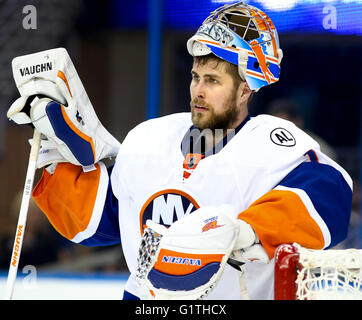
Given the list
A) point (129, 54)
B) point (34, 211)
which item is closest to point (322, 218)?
point (34, 211)

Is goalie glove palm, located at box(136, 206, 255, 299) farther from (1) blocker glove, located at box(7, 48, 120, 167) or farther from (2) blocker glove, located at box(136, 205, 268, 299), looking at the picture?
(1) blocker glove, located at box(7, 48, 120, 167)

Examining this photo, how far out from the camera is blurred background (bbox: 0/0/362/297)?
344 centimetres

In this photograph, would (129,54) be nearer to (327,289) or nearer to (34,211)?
(34,211)

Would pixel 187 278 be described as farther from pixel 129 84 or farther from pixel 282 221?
pixel 129 84

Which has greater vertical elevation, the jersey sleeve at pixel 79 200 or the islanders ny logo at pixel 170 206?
the islanders ny logo at pixel 170 206

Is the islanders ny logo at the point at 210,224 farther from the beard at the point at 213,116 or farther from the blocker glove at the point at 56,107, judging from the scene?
the blocker glove at the point at 56,107

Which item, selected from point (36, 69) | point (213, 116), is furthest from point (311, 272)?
point (36, 69)

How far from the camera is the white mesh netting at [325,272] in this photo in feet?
4.24

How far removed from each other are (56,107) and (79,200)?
0.87 ft

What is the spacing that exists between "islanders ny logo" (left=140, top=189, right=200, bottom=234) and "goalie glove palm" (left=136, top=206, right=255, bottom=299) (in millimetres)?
211

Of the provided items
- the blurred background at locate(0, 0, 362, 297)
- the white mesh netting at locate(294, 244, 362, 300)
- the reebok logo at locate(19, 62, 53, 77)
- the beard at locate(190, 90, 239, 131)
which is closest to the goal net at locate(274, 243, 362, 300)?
the white mesh netting at locate(294, 244, 362, 300)

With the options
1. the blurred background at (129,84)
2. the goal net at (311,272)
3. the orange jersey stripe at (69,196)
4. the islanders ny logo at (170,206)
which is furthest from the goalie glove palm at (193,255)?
the blurred background at (129,84)

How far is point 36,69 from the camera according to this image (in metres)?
1.67

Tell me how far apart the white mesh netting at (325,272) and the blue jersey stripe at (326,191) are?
0.58 feet
